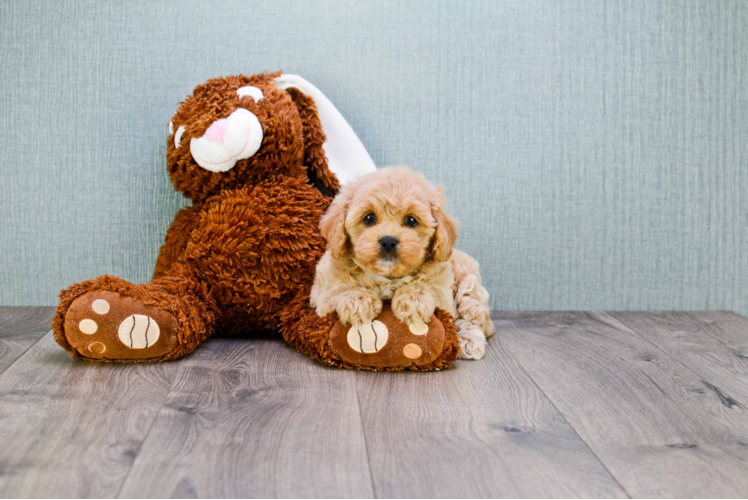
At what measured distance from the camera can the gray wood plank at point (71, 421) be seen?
3.01 feet

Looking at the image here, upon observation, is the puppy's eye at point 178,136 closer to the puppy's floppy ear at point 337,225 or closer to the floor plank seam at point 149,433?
the puppy's floppy ear at point 337,225

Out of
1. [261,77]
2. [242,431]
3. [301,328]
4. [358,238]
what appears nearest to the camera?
[242,431]

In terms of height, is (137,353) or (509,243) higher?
(509,243)

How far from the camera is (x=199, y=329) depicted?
1516mm

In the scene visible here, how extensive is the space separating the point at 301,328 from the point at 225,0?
3.41ft

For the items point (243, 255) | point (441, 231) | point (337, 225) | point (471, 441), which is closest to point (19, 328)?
point (243, 255)

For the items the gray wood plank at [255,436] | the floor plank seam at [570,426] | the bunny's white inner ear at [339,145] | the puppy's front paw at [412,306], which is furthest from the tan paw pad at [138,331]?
the floor plank seam at [570,426]

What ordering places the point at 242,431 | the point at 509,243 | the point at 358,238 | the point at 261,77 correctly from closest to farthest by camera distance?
the point at 242,431, the point at 358,238, the point at 261,77, the point at 509,243

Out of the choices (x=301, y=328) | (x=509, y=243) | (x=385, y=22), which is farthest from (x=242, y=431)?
(x=385, y=22)

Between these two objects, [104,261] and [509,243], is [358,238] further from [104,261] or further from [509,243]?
[104,261]

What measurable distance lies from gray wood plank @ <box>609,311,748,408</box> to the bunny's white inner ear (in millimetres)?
965

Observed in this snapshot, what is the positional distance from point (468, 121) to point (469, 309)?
64cm

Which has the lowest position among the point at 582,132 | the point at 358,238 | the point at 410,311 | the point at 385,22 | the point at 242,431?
the point at 242,431

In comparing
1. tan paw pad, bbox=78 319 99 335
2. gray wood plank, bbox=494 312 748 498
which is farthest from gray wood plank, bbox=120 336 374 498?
gray wood plank, bbox=494 312 748 498
